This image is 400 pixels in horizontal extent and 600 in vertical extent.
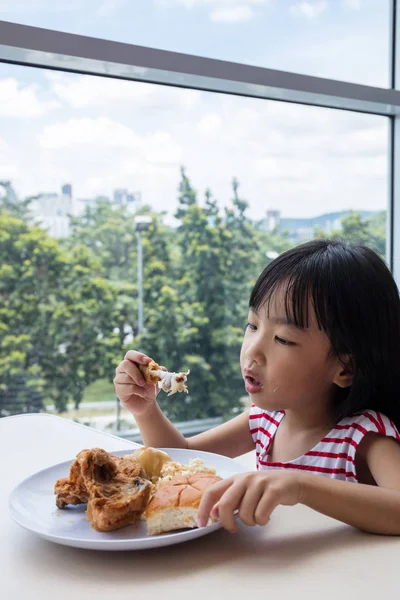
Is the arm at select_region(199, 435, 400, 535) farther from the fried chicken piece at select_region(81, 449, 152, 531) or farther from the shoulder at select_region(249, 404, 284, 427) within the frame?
the shoulder at select_region(249, 404, 284, 427)

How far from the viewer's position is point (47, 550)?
0.77 m

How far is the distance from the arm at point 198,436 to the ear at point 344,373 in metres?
0.30

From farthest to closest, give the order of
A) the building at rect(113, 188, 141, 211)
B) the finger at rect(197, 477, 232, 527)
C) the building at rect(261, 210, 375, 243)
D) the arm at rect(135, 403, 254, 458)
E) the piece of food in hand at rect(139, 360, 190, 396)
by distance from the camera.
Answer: the building at rect(261, 210, 375, 243) → the building at rect(113, 188, 141, 211) → the arm at rect(135, 403, 254, 458) → the piece of food in hand at rect(139, 360, 190, 396) → the finger at rect(197, 477, 232, 527)

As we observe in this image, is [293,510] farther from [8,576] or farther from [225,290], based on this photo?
[225,290]

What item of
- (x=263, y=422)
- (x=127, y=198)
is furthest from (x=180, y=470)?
(x=127, y=198)

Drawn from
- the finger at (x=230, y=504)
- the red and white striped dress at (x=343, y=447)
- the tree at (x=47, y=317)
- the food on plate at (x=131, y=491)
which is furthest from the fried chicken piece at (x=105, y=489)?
the tree at (x=47, y=317)

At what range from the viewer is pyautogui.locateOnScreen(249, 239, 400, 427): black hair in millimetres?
1050

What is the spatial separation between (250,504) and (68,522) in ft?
0.72

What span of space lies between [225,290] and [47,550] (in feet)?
6.38

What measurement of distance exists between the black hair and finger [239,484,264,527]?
0.34 metres

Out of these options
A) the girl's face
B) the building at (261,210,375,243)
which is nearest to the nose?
the girl's face

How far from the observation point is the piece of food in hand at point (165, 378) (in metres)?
1.01

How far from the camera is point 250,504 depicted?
76 centimetres

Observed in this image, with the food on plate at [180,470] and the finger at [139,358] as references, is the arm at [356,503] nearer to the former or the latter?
the food on plate at [180,470]
